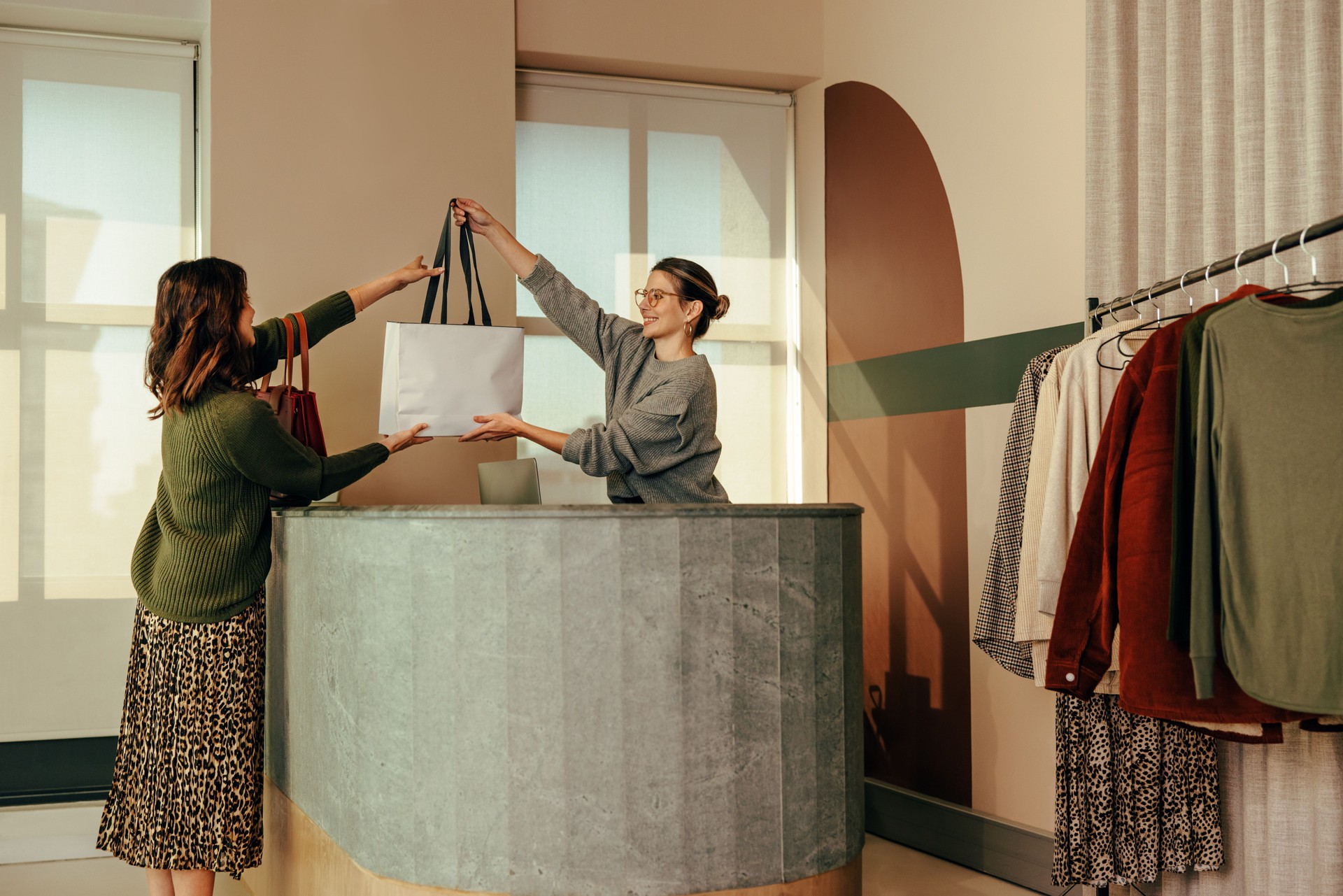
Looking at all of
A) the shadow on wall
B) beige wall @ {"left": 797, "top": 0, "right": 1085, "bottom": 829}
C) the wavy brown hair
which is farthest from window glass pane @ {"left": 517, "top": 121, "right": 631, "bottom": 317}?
the wavy brown hair

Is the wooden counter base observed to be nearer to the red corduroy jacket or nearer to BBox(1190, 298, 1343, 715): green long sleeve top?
the red corduroy jacket

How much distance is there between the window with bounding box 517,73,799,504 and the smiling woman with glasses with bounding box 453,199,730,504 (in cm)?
97

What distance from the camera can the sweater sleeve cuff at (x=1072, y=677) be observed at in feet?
7.02

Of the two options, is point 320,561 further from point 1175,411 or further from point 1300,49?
point 1300,49

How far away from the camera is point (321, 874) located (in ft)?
7.51

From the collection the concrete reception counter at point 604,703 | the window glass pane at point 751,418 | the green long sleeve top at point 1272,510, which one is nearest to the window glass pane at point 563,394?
the window glass pane at point 751,418

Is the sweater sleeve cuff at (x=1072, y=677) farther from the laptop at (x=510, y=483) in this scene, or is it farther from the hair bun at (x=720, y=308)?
the hair bun at (x=720, y=308)

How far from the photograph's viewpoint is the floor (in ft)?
10.2

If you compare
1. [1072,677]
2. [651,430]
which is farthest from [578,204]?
[1072,677]

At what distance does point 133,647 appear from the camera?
247 centimetres

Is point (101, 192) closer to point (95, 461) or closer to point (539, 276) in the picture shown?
point (95, 461)

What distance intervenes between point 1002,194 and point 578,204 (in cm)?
160

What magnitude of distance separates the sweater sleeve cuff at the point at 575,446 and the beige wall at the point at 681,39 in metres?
1.87

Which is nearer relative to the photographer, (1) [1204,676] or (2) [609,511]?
(1) [1204,676]
